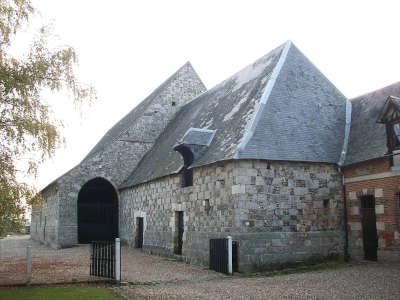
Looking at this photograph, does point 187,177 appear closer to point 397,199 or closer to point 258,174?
point 258,174

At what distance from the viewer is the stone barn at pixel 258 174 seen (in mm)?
12812

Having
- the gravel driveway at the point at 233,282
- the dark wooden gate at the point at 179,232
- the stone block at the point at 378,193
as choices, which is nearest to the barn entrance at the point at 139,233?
the dark wooden gate at the point at 179,232

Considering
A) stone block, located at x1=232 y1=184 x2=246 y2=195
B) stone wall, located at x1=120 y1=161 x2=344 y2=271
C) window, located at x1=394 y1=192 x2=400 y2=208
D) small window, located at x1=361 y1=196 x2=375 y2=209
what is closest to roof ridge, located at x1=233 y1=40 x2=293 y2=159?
stone wall, located at x1=120 y1=161 x2=344 y2=271

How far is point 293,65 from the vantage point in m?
16.1

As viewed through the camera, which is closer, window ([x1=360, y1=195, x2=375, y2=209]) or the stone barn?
the stone barn

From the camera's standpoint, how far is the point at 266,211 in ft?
42.3

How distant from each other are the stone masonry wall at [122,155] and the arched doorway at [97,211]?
510 mm

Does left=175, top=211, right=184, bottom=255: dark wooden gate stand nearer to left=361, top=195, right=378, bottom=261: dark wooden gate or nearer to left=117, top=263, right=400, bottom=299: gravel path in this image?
left=117, top=263, right=400, bottom=299: gravel path

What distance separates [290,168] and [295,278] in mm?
3594

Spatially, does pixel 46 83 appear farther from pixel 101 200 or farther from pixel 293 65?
pixel 101 200

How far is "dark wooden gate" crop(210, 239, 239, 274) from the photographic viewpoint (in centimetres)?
1225

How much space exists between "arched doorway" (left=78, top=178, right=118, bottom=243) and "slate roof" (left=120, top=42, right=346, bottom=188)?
611 centimetres

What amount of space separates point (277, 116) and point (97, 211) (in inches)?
521

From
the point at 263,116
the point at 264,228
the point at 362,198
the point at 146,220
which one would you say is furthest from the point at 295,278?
the point at 146,220
